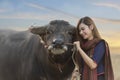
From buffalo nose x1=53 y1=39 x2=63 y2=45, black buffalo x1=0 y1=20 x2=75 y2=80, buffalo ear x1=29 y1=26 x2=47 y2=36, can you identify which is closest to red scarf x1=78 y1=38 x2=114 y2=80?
black buffalo x1=0 y1=20 x2=75 y2=80

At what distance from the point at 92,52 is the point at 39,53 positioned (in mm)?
974

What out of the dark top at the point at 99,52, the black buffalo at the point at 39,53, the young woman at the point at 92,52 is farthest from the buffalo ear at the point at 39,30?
the dark top at the point at 99,52

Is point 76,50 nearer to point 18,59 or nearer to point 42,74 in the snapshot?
point 42,74

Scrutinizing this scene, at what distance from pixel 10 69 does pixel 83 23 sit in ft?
5.70

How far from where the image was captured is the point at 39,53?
670cm

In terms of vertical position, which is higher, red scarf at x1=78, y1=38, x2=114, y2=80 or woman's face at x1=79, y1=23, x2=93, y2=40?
woman's face at x1=79, y1=23, x2=93, y2=40

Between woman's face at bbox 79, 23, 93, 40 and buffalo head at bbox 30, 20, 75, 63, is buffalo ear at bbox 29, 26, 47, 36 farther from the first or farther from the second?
woman's face at bbox 79, 23, 93, 40

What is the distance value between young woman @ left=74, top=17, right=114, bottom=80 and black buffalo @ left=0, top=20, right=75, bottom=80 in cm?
20

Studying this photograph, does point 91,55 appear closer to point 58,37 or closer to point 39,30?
point 58,37

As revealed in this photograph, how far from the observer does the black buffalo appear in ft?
20.0

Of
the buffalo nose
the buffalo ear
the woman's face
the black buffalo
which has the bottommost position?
the black buffalo

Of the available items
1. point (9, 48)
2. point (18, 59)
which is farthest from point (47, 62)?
point (9, 48)

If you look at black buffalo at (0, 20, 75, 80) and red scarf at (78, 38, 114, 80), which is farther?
black buffalo at (0, 20, 75, 80)

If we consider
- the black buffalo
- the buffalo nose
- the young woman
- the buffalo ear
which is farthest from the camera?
the buffalo ear
